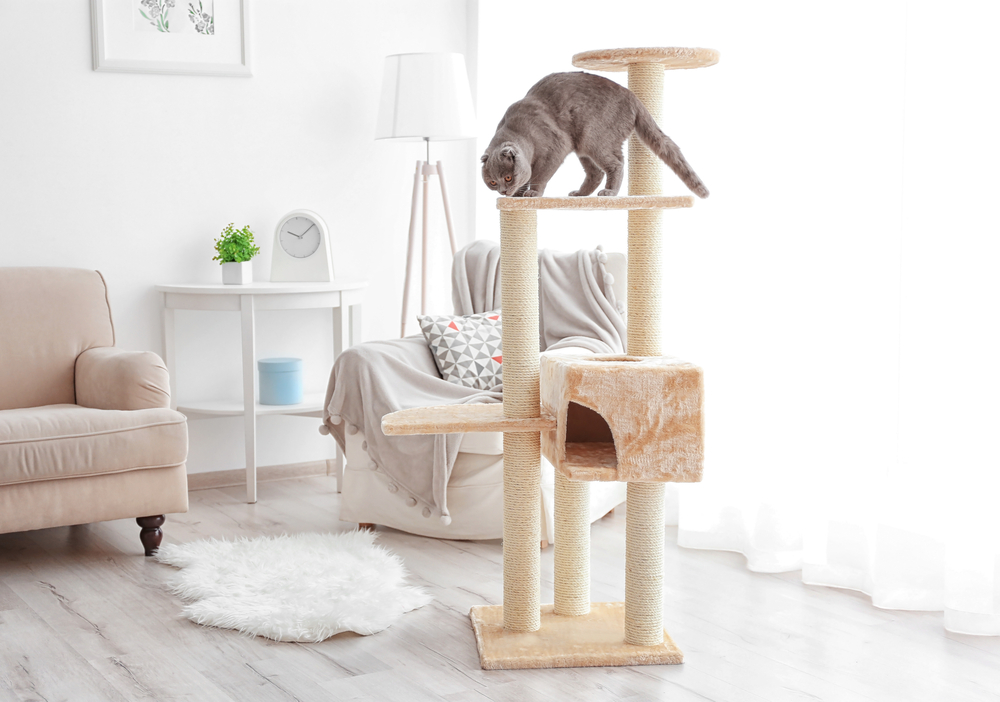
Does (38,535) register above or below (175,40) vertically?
below

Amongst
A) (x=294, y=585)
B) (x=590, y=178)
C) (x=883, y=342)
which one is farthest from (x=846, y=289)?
(x=294, y=585)

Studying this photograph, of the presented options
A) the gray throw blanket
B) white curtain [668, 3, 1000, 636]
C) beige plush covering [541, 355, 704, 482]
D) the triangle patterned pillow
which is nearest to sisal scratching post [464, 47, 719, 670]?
beige plush covering [541, 355, 704, 482]

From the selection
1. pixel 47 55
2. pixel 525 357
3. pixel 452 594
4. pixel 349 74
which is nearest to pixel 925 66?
pixel 525 357

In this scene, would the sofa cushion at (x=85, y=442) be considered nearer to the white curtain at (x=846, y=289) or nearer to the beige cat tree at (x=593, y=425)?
the beige cat tree at (x=593, y=425)

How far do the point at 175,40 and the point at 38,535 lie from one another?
179 centimetres

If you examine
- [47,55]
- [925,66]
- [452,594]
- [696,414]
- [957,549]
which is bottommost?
[452,594]

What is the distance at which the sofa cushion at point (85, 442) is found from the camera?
2609 millimetres

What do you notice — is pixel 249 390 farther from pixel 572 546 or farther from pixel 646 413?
pixel 646 413

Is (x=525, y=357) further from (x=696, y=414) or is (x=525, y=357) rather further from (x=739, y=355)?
(x=739, y=355)

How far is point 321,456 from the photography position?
3.96 meters

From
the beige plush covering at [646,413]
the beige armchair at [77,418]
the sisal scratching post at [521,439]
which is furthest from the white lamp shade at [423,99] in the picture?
the beige plush covering at [646,413]

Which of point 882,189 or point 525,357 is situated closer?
point 525,357

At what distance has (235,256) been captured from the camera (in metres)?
3.49

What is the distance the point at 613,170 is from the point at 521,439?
2.03 ft
